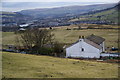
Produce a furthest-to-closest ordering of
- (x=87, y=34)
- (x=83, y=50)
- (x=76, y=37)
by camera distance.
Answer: (x=87, y=34)
(x=76, y=37)
(x=83, y=50)

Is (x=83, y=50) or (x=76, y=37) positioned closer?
(x=83, y=50)

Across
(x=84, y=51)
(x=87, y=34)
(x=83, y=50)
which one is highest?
(x=87, y=34)

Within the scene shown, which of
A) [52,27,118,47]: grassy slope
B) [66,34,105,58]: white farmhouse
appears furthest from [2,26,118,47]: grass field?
[66,34,105,58]: white farmhouse

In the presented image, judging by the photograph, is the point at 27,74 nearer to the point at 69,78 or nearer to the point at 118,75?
the point at 69,78

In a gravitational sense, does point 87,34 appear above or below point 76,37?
above

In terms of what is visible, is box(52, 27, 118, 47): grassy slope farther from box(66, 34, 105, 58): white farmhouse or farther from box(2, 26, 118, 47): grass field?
box(66, 34, 105, 58): white farmhouse

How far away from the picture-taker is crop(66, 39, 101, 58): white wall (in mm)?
42688

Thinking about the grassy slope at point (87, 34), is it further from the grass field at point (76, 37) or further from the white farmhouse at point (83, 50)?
the white farmhouse at point (83, 50)

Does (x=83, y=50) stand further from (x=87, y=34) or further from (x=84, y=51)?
(x=87, y=34)

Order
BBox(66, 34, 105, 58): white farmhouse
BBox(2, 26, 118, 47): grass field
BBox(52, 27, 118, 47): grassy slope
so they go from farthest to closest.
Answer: BBox(2, 26, 118, 47): grass field < BBox(52, 27, 118, 47): grassy slope < BBox(66, 34, 105, 58): white farmhouse

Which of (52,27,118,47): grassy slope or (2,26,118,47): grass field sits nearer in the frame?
(52,27,118,47): grassy slope

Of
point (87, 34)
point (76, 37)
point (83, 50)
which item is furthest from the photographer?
point (87, 34)

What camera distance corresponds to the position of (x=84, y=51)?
43.4 metres

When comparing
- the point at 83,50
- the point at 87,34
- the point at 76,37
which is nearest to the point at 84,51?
the point at 83,50
